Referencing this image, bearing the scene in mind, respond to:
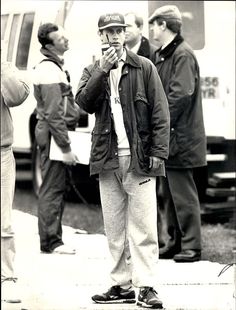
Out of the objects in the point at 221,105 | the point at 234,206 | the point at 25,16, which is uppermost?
the point at 25,16

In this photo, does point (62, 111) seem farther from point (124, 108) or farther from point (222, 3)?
point (222, 3)

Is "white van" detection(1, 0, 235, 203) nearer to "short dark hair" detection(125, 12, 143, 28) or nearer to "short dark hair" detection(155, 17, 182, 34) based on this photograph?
"short dark hair" detection(125, 12, 143, 28)

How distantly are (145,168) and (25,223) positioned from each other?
4.61 m

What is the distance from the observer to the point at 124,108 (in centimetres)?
755

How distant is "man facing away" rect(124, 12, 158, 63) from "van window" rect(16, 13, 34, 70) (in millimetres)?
4098

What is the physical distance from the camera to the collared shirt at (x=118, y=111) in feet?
24.8

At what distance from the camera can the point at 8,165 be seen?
7.59m

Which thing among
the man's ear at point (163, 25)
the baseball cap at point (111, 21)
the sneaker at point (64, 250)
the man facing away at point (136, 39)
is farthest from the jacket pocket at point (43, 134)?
the baseball cap at point (111, 21)

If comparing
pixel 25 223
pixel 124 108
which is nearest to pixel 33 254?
pixel 25 223

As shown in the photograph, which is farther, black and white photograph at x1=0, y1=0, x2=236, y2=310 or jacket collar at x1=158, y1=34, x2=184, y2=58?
jacket collar at x1=158, y1=34, x2=184, y2=58

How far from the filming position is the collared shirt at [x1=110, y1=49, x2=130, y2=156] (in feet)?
24.8

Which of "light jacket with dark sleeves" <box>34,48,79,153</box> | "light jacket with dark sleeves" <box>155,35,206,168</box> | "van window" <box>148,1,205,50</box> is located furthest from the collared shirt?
"van window" <box>148,1,205,50</box>

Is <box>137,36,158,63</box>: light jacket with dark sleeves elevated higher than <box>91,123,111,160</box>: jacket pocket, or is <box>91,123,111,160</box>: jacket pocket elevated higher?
<box>137,36,158,63</box>: light jacket with dark sleeves

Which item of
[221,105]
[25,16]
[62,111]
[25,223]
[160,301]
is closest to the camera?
[160,301]
